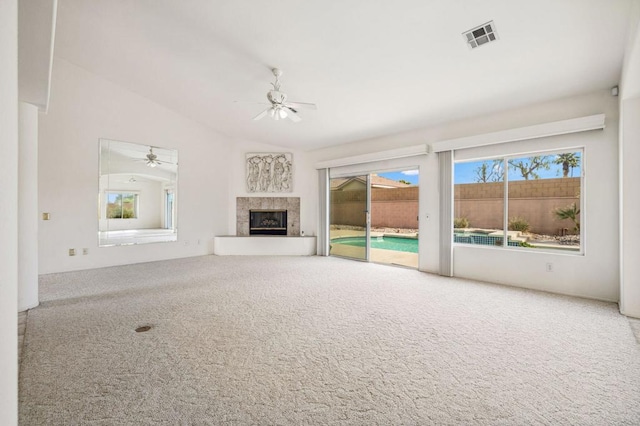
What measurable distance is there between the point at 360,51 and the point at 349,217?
404 cm

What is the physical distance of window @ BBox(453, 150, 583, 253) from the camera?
422cm

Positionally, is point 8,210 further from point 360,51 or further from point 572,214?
point 572,214

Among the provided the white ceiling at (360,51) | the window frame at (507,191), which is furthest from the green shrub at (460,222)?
the white ceiling at (360,51)

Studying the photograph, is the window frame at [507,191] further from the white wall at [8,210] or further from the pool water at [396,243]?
the white wall at [8,210]

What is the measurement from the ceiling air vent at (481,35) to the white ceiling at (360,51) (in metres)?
0.06

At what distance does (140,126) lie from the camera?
6.27m

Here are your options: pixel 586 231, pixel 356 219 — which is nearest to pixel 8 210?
pixel 586 231

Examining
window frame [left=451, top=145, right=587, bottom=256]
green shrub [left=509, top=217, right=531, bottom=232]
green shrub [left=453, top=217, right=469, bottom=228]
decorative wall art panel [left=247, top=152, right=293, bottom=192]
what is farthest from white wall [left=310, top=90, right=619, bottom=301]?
decorative wall art panel [left=247, top=152, right=293, bottom=192]

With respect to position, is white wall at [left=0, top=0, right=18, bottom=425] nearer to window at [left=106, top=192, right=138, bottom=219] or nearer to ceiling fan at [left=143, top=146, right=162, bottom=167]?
window at [left=106, top=192, right=138, bottom=219]

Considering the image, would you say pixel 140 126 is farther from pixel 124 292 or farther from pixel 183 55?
pixel 124 292

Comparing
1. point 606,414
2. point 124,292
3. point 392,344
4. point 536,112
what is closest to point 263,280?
point 124,292

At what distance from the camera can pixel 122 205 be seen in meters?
6.02

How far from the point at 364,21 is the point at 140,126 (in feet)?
17.4

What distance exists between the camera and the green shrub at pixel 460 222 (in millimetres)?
5191
